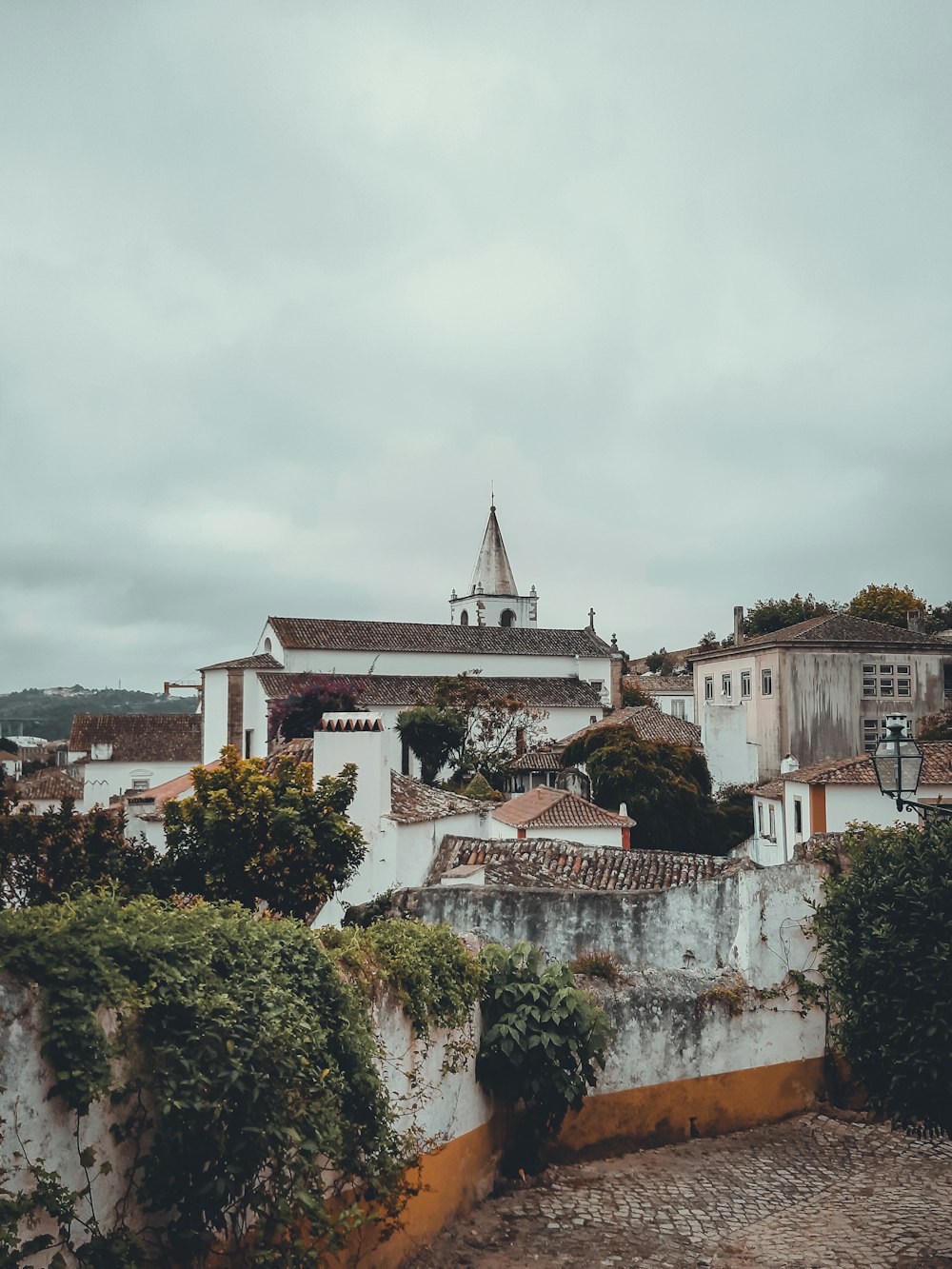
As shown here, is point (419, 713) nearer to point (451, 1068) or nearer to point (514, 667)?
point (514, 667)

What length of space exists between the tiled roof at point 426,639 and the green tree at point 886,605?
46.3ft

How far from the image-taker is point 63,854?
12516 mm

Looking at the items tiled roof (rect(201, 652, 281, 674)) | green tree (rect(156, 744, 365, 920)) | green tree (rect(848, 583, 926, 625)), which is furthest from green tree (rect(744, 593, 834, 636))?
green tree (rect(156, 744, 365, 920))

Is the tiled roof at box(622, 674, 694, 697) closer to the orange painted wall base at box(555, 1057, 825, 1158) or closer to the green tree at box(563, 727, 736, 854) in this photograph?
the green tree at box(563, 727, 736, 854)

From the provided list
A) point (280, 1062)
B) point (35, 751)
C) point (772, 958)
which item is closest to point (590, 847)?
point (772, 958)

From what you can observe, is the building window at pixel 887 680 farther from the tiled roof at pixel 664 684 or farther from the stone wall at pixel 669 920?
the stone wall at pixel 669 920

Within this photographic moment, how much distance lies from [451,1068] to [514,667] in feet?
161

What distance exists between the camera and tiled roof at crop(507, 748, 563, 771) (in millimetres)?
42688

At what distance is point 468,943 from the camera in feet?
27.7

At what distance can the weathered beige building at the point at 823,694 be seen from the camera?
126 ft

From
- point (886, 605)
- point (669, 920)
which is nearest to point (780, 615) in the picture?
point (886, 605)

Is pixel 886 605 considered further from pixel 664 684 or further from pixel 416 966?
pixel 416 966

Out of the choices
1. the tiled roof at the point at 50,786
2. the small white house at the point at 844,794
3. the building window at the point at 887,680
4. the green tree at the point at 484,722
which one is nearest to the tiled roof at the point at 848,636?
the building window at the point at 887,680

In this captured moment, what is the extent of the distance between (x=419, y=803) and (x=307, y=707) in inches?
969
